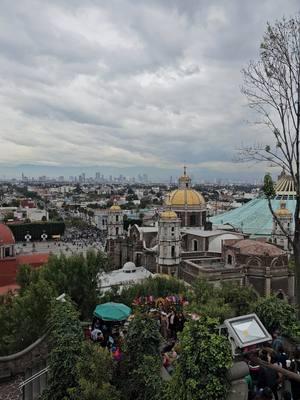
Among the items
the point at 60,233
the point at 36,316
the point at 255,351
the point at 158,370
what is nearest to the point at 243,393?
the point at 255,351

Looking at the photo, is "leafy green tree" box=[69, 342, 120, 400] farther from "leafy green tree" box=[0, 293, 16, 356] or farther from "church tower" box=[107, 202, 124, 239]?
"church tower" box=[107, 202, 124, 239]

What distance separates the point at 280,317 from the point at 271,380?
6.45ft

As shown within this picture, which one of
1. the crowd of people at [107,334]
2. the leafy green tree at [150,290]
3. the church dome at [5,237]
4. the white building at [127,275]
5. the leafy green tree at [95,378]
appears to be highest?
the leafy green tree at [95,378]

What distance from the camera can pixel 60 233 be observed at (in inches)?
2484

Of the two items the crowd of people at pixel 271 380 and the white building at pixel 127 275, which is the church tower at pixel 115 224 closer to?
the white building at pixel 127 275

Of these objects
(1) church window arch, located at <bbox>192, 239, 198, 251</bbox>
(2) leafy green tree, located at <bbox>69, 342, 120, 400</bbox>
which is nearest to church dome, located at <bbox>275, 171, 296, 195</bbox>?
(1) church window arch, located at <bbox>192, 239, 198, 251</bbox>

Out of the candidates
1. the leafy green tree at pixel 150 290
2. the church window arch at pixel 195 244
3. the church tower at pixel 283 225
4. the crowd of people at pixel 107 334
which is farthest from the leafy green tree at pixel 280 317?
the church tower at pixel 283 225

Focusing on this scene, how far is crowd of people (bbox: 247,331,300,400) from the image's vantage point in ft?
19.7

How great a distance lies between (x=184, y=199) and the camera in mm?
31672

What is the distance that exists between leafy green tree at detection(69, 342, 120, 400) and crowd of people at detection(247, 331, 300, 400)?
7.65ft

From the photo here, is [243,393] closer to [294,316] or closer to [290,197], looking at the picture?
[294,316]

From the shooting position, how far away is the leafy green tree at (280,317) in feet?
25.3

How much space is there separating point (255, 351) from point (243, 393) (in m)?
0.96

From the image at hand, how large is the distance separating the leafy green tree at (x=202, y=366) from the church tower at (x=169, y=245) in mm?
20395
